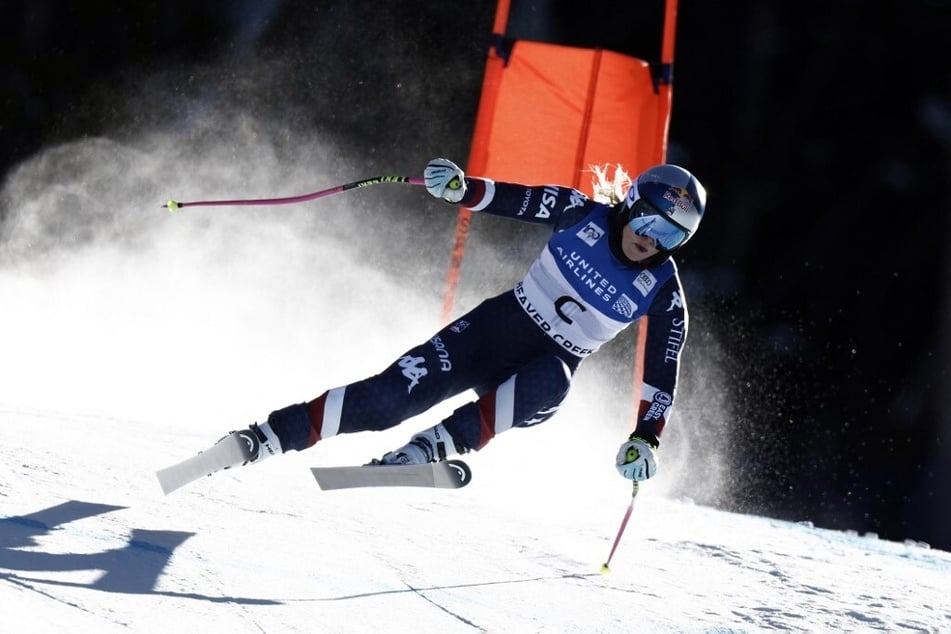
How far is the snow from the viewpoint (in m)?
2.55

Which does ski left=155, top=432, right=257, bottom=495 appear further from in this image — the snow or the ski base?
the snow

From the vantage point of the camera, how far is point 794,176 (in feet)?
21.0

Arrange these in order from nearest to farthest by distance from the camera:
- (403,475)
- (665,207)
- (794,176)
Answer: (403,475) < (665,207) < (794,176)

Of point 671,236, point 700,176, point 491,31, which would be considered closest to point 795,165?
point 700,176

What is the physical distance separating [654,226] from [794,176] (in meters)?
3.43

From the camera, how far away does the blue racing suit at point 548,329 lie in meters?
3.26

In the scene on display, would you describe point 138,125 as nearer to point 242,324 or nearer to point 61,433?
point 242,324

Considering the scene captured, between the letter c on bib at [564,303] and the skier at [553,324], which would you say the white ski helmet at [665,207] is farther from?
the letter c on bib at [564,303]

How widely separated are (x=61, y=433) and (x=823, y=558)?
3.06m

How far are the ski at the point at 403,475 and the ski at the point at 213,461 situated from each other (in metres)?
0.23

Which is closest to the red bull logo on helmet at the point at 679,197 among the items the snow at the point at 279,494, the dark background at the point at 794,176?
the snow at the point at 279,494

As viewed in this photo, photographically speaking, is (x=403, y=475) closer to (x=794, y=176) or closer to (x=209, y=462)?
(x=209, y=462)

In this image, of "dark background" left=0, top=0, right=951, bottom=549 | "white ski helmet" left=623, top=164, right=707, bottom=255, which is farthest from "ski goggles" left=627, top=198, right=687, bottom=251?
"dark background" left=0, top=0, right=951, bottom=549

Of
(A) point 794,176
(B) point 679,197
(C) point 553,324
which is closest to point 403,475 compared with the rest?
(C) point 553,324
